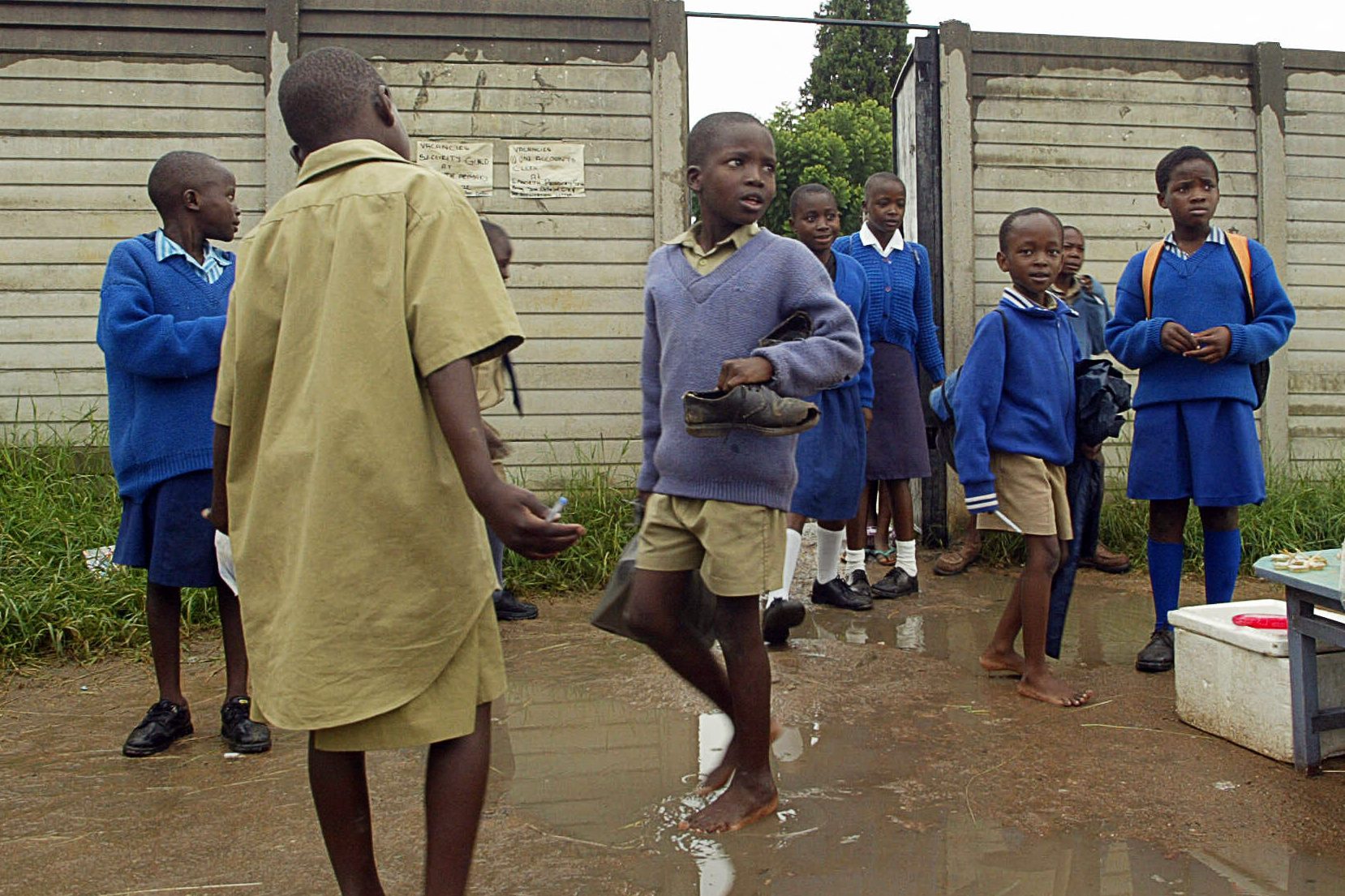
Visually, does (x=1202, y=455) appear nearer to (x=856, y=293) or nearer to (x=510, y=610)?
(x=856, y=293)

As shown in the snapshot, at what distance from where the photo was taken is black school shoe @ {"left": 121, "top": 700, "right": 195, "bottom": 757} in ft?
12.0

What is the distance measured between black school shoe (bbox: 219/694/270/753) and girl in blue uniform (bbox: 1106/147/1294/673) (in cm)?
318

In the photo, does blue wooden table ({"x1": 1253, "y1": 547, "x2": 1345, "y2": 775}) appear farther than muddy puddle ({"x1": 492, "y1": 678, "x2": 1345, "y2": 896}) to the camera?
Yes

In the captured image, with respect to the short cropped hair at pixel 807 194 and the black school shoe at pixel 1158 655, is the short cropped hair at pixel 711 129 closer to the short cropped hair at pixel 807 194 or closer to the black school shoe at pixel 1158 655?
the short cropped hair at pixel 807 194

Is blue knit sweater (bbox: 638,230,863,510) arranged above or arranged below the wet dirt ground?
above

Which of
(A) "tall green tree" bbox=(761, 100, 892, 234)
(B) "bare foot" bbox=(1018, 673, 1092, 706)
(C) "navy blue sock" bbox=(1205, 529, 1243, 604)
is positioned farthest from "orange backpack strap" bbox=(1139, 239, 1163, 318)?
(A) "tall green tree" bbox=(761, 100, 892, 234)

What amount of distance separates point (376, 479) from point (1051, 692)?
2.81m

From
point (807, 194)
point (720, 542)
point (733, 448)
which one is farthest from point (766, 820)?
point (807, 194)

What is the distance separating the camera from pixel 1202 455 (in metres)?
4.28

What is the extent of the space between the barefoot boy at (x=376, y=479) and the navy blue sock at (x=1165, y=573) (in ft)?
10.6

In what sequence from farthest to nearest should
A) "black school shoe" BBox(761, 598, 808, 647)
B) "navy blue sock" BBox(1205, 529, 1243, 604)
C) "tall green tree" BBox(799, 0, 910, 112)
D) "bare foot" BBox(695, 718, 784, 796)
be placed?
"tall green tree" BBox(799, 0, 910, 112) → "black school shoe" BBox(761, 598, 808, 647) → "navy blue sock" BBox(1205, 529, 1243, 604) → "bare foot" BBox(695, 718, 784, 796)

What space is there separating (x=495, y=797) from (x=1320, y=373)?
20.5 feet

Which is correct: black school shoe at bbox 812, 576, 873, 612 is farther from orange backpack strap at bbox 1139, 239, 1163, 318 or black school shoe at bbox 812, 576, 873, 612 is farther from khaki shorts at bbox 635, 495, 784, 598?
khaki shorts at bbox 635, 495, 784, 598

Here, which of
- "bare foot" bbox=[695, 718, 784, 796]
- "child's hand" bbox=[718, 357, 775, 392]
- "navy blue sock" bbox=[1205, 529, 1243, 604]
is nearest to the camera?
→ "child's hand" bbox=[718, 357, 775, 392]
